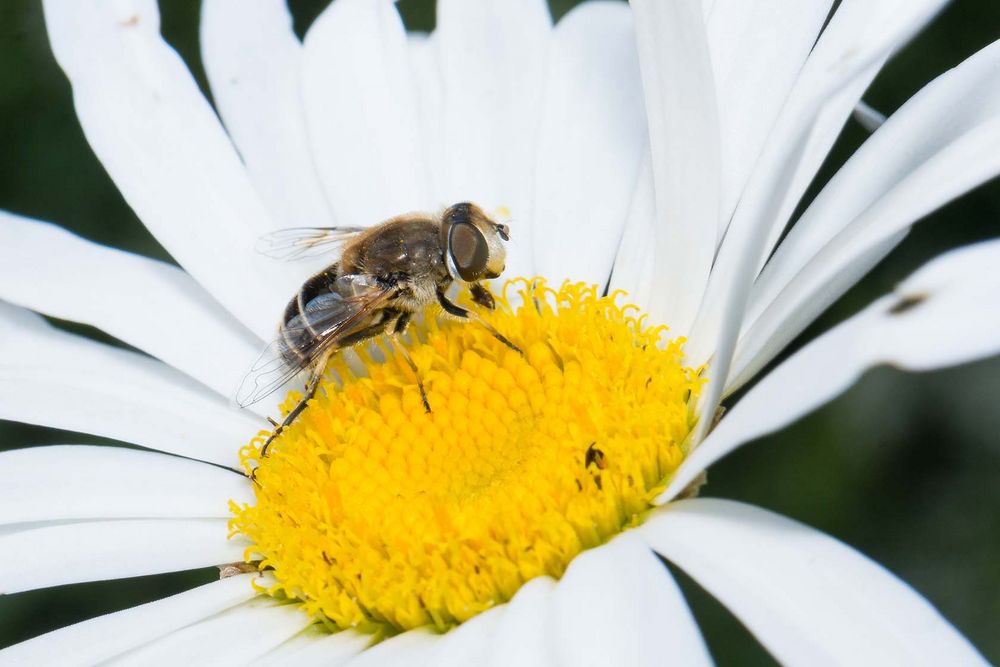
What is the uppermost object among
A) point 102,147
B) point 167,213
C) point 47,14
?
point 47,14

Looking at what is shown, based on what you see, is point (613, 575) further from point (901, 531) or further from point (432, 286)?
point (901, 531)

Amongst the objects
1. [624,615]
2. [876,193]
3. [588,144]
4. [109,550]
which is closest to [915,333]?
[624,615]

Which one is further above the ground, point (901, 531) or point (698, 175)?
point (698, 175)

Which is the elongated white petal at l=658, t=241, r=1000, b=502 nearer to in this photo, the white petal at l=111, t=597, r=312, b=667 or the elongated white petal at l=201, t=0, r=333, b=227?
the white petal at l=111, t=597, r=312, b=667

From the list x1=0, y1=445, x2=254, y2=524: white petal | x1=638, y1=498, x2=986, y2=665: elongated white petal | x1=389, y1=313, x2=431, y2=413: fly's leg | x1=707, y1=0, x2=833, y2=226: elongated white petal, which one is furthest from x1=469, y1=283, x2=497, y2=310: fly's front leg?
x1=638, y1=498, x2=986, y2=665: elongated white petal

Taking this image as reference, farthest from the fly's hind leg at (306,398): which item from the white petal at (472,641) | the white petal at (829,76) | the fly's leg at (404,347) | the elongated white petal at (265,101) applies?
the white petal at (829,76)

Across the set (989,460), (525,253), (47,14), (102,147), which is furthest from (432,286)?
(989,460)

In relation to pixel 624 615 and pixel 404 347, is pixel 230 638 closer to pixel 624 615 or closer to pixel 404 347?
pixel 404 347
